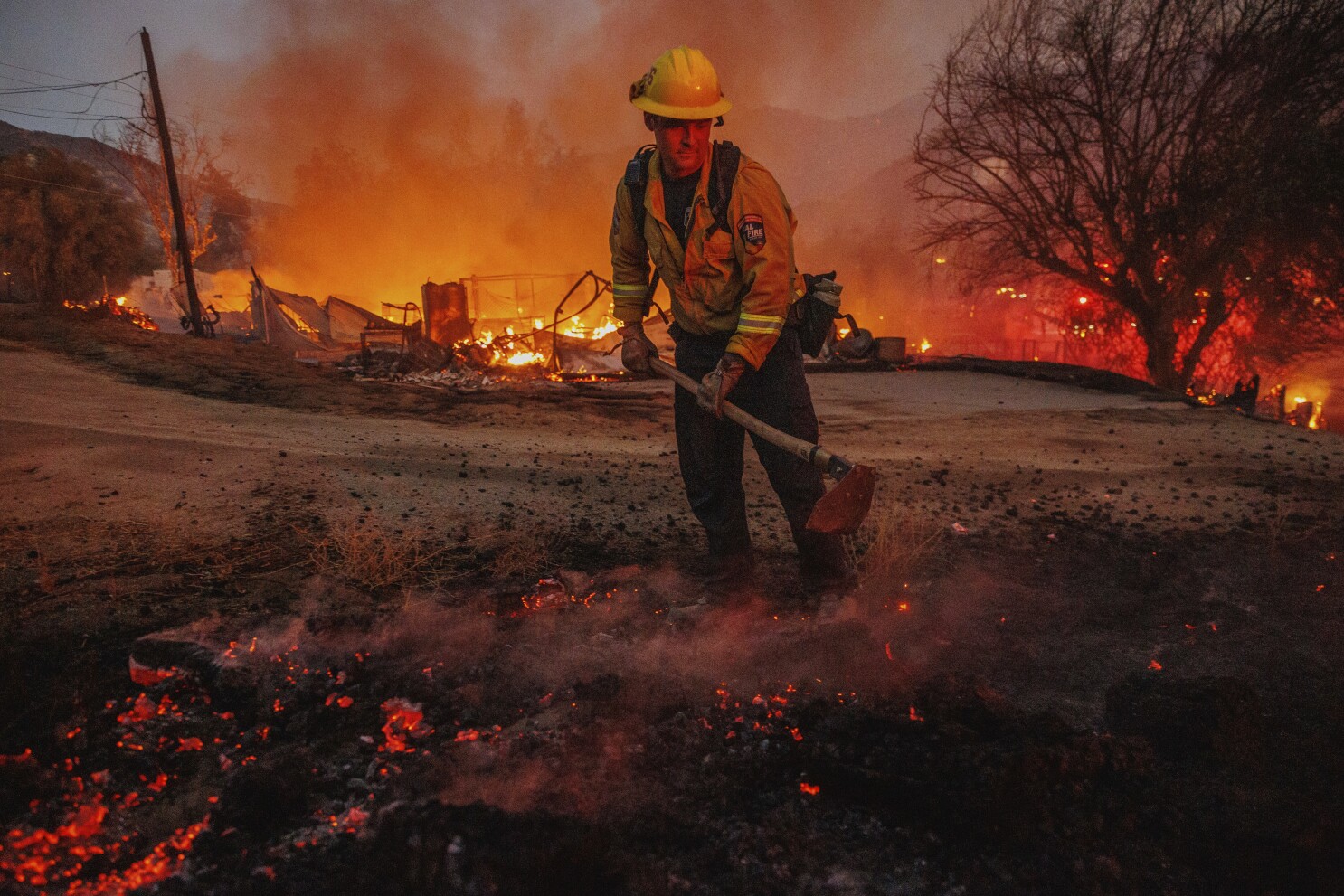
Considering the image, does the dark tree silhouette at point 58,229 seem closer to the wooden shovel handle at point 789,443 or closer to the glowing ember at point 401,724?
the glowing ember at point 401,724

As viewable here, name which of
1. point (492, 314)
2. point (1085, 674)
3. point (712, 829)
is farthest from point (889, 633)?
point (492, 314)

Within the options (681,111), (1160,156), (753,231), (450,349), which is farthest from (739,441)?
(450,349)

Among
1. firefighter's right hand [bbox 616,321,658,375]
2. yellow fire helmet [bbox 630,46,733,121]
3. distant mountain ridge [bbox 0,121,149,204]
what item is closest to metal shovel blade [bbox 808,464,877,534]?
firefighter's right hand [bbox 616,321,658,375]

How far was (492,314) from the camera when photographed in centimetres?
4228

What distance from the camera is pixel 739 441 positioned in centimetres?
327

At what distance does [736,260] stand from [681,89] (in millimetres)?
678

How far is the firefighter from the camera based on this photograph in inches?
111

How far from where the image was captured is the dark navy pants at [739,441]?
3.10 m

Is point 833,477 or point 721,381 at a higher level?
point 721,381

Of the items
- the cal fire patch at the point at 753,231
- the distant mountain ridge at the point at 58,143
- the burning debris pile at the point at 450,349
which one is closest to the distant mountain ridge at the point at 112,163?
the distant mountain ridge at the point at 58,143

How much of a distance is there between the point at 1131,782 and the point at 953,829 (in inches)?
22.8

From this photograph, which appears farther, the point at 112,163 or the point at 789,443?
the point at 112,163

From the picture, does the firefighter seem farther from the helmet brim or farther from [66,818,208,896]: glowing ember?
[66,818,208,896]: glowing ember

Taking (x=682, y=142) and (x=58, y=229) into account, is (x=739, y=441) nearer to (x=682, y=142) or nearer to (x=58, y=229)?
(x=682, y=142)
